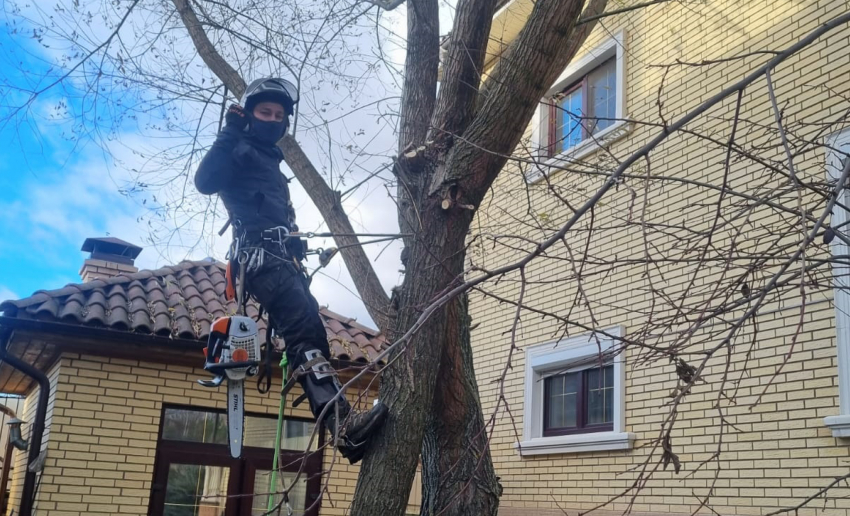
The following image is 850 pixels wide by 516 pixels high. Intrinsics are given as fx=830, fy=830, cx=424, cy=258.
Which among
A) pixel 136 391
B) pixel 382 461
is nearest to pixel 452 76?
pixel 382 461

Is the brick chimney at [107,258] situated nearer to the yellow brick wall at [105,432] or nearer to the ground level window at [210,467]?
the yellow brick wall at [105,432]

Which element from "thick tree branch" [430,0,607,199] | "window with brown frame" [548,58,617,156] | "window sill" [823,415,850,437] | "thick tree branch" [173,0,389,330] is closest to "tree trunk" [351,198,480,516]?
"thick tree branch" [430,0,607,199]

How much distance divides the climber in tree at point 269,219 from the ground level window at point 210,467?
4.20 m

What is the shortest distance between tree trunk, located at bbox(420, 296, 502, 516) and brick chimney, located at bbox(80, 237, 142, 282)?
903 centimetres

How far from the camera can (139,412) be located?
836cm

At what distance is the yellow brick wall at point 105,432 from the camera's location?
25.9ft

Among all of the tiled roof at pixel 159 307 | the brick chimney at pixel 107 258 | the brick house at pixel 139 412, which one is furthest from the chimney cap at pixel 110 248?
the brick house at pixel 139 412

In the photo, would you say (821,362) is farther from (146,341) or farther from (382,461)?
(146,341)

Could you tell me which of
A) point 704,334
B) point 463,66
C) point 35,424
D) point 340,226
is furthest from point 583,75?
point 35,424

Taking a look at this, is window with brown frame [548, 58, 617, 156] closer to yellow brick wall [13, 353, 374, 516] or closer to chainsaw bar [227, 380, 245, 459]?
yellow brick wall [13, 353, 374, 516]

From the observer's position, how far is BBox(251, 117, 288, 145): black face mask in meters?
4.73

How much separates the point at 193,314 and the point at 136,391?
0.97m

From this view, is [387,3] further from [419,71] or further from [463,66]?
[463,66]

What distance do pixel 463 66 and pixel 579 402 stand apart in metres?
5.57
